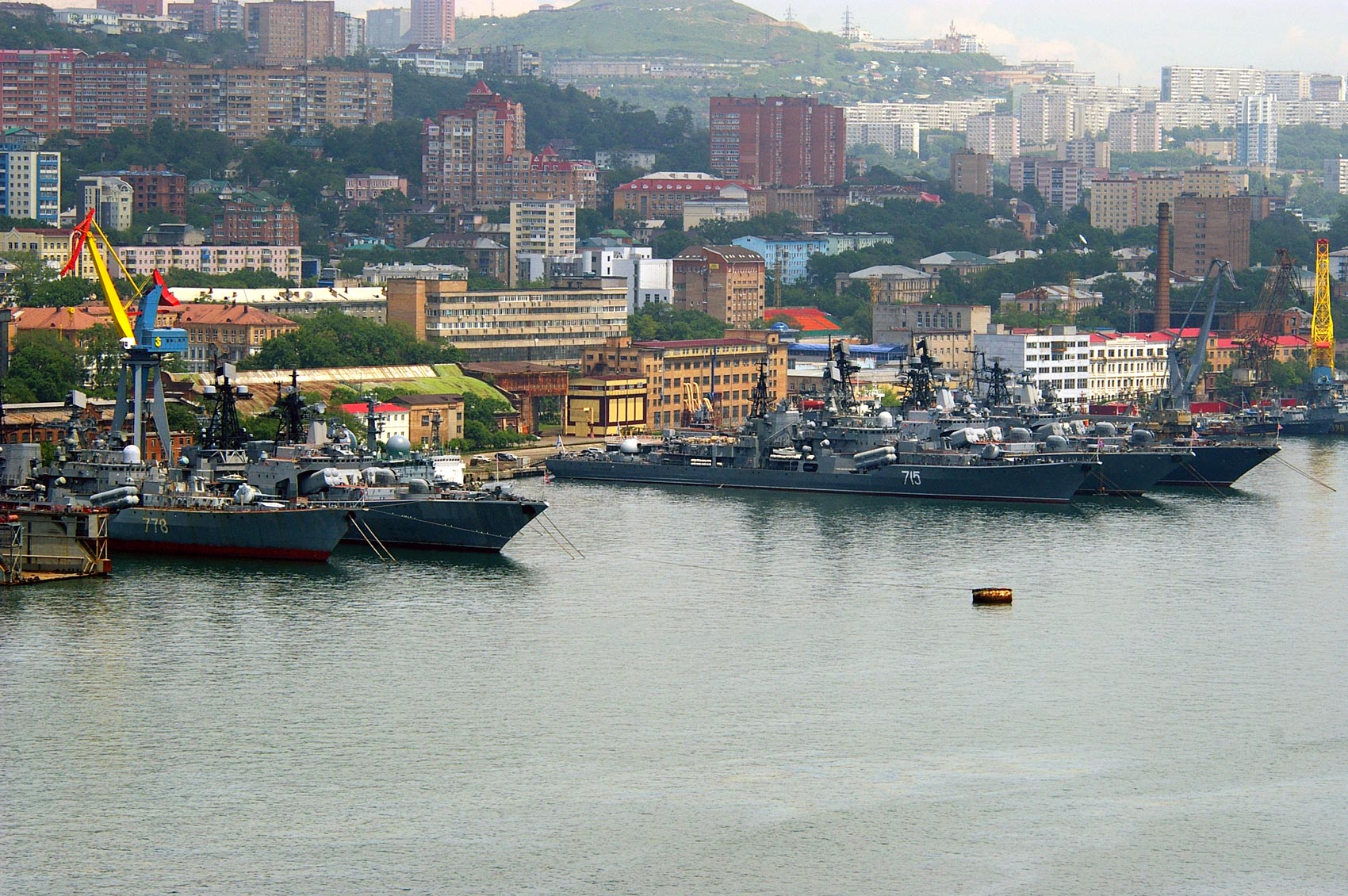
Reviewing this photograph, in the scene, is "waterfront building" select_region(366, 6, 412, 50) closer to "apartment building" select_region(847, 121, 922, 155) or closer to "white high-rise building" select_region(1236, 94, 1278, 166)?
"apartment building" select_region(847, 121, 922, 155)

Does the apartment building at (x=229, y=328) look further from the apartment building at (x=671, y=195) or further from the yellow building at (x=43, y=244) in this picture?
the apartment building at (x=671, y=195)

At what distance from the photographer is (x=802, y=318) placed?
252 ft

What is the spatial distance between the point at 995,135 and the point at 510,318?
121542 millimetres

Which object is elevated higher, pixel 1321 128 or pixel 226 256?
pixel 1321 128

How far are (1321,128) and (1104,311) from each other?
11966 centimetres

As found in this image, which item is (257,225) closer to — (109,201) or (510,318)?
(109,201)

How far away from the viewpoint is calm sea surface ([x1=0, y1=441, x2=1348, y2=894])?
59.8 ft

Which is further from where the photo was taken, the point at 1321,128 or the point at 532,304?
the point at 1321,128

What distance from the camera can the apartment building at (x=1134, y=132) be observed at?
599ft

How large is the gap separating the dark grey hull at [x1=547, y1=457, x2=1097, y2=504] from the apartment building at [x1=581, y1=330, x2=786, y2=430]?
1047cm

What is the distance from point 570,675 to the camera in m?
23.9

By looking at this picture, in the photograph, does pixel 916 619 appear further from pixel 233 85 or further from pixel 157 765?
pixel 233 85

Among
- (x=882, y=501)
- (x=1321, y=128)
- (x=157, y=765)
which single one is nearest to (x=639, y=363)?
(x=882, y=501)

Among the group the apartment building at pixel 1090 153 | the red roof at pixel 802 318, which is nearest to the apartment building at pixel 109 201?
the red roof at pixel 802 318
